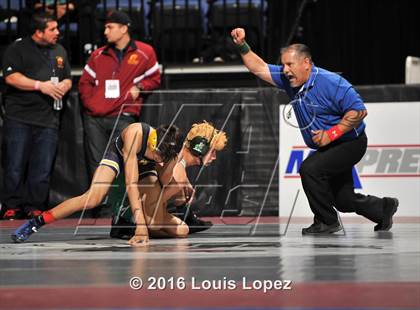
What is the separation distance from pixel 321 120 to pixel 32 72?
4121mm

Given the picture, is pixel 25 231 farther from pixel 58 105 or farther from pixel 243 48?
pixel 58 105

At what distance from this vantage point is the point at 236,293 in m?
5.18

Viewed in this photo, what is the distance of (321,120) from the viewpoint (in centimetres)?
918

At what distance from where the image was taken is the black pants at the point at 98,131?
1170 cm

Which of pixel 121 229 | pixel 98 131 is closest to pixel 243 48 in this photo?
pixel 121 229

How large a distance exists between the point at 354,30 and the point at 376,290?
936cm

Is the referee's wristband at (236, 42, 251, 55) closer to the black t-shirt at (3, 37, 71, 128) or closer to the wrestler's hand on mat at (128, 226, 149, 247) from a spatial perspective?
the wrestler's hand on mat at (128, 226, 149, 247)

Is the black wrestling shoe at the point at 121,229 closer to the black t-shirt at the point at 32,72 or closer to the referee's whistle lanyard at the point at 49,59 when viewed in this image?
the black t-shirt at the point at 32,72

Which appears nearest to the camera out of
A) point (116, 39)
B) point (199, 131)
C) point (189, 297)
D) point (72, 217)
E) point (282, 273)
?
point (189, 297)

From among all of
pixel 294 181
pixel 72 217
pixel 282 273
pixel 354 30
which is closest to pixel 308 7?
pixel 354 30

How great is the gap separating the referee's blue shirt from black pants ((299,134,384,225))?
13 cm

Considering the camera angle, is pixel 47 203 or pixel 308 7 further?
pixel 308 7

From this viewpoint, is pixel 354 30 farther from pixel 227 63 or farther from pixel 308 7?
pixel 227 63

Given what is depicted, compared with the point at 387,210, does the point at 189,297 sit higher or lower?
higher
